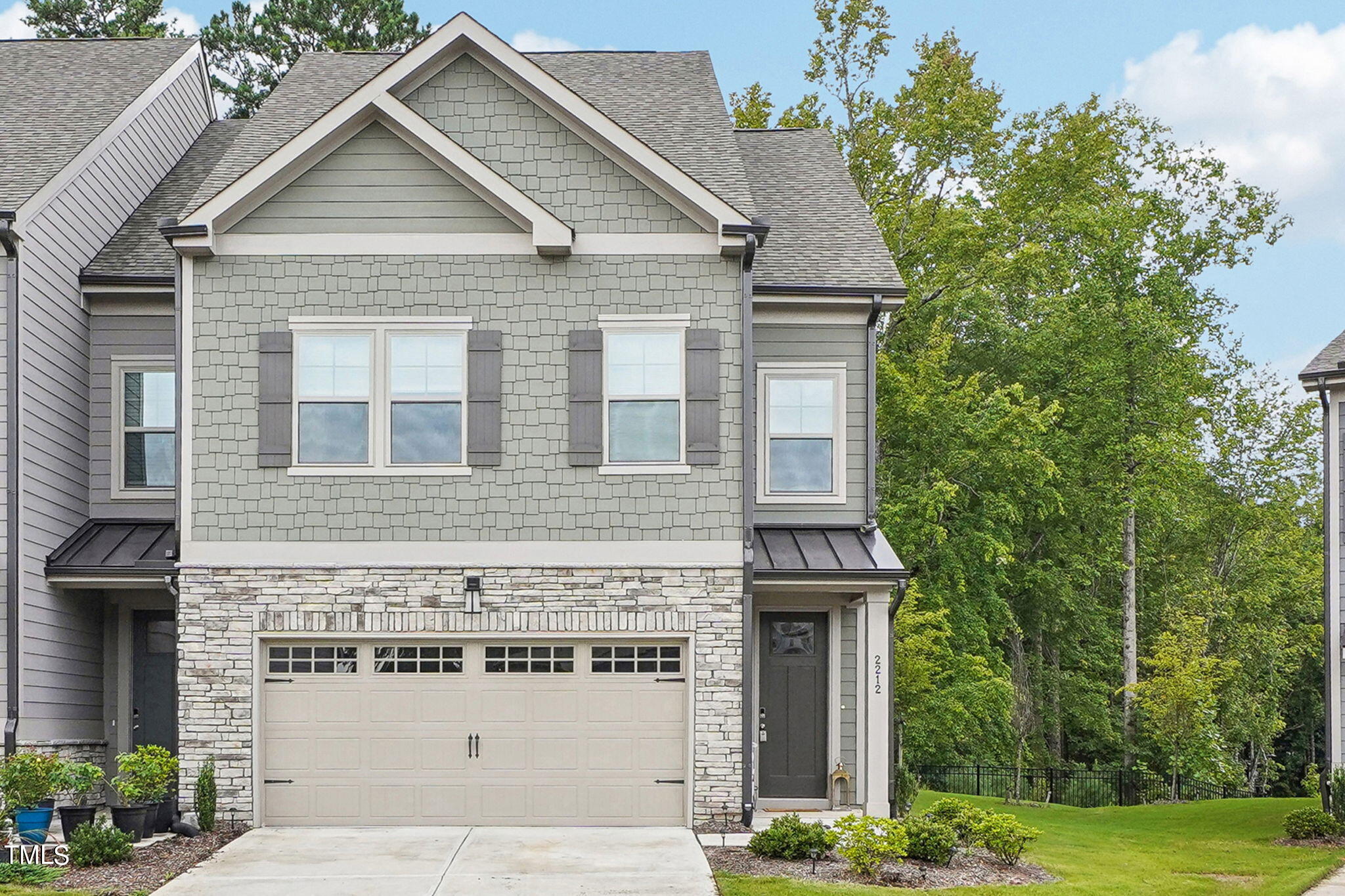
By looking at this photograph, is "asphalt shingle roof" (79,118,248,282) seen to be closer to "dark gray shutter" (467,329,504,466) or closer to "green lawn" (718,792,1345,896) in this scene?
"dark gray shutter" (467,329,504,466)

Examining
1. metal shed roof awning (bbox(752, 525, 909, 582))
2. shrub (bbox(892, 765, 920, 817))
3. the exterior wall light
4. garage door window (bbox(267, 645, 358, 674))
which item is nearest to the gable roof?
garage door window (bbox(267, 645, 358, 674))

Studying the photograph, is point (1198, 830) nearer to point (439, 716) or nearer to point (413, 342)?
point (439, 716)

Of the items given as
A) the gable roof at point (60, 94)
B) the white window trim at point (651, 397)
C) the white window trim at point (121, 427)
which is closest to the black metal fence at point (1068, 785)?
the white window trim at point (651, 397)

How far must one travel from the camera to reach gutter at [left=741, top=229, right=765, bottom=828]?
544 inches

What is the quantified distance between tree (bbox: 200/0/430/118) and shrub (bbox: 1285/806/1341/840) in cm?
2681

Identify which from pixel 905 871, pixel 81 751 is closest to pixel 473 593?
pixel 905 871

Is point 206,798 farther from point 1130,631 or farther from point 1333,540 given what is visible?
point 1130,631

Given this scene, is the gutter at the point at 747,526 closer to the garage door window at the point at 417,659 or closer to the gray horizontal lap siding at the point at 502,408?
the gray horizontal lap siding at the point at 502,408

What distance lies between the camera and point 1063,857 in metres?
13.8

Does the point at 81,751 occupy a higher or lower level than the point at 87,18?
lower

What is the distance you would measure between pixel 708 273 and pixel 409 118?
330 cm

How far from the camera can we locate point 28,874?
37.4 ft

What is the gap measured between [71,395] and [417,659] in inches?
200

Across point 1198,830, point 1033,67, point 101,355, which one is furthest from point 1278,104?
point 101,355
